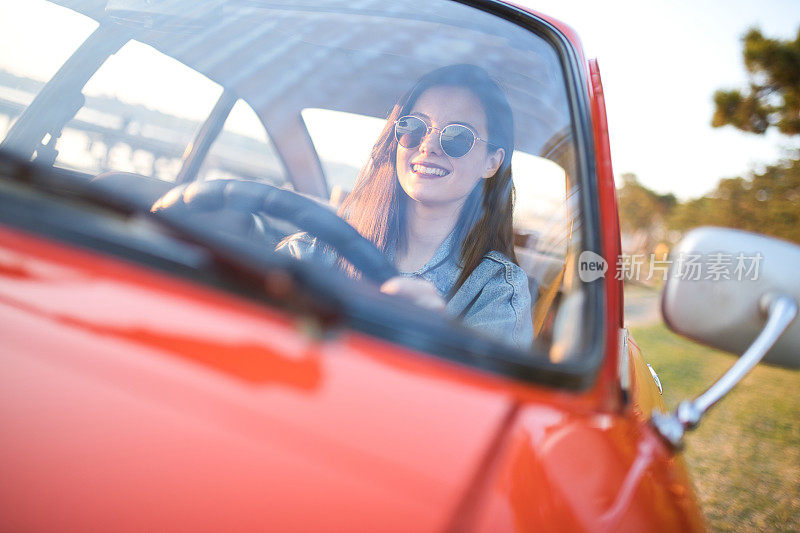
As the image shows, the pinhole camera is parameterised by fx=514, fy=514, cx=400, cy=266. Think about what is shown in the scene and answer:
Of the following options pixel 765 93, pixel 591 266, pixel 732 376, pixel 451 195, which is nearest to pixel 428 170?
pixel 451 195

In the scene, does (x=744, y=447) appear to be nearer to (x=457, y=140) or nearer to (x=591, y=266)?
(x=457, y=140)

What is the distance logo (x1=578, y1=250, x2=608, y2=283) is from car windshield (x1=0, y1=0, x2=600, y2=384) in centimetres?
2

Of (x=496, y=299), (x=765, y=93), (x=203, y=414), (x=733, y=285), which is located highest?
(x=765, y=93)

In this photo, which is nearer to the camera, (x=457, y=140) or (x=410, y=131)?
(x=457, y=140)

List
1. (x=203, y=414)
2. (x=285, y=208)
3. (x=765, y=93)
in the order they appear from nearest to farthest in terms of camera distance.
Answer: (x=203, y=414) < (x=285, y=208) < (x=765, y=93)

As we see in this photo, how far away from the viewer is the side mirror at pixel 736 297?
0.94 metres

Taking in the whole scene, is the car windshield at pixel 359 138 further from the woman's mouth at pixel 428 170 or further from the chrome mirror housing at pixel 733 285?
the chrome mirror housing at pixel 733 285

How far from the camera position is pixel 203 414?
0.70 metres

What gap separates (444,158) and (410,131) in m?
0.16

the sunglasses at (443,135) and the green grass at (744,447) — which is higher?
the sunglasses at (443,135)

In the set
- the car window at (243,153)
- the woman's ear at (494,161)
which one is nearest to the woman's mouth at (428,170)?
the woman's ear at (494,161)

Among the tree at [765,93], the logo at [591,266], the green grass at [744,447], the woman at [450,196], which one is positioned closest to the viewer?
the logo at [591,266]

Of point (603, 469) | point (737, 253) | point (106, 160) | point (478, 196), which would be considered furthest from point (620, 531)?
point (106, 160)

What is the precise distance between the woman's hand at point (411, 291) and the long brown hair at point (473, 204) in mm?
531
